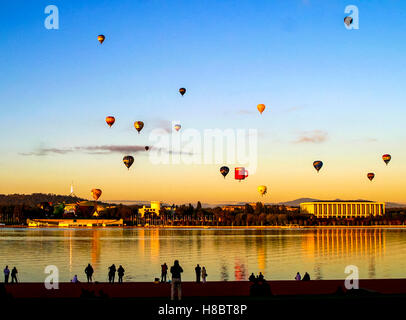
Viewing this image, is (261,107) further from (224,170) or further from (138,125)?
(224,170)

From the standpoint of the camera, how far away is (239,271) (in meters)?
49.4

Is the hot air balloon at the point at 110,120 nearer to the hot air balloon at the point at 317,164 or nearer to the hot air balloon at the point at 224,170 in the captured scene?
the hot air balloon at the point at 224,170

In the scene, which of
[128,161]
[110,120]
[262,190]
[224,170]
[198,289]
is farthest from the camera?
[262,190]

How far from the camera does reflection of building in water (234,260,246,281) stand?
43553 mm

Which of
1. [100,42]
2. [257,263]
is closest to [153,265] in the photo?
[257,263]

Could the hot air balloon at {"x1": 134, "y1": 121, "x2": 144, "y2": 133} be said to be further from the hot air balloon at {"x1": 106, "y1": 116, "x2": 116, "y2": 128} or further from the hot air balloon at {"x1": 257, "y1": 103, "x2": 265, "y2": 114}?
the hot air balloon at {"x1": 257, "y1": 103, "x2": 265, "y2": 114}

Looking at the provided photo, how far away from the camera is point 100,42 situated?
77250 millimetres

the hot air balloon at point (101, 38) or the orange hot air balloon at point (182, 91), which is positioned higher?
the hot air balloon at point (101, 38)

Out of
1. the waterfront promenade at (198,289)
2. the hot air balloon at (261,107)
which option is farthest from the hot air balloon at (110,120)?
the waterfront promenade at (198,289)

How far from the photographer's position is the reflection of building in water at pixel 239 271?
143 ft

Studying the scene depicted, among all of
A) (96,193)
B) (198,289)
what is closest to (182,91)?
(198,289)
